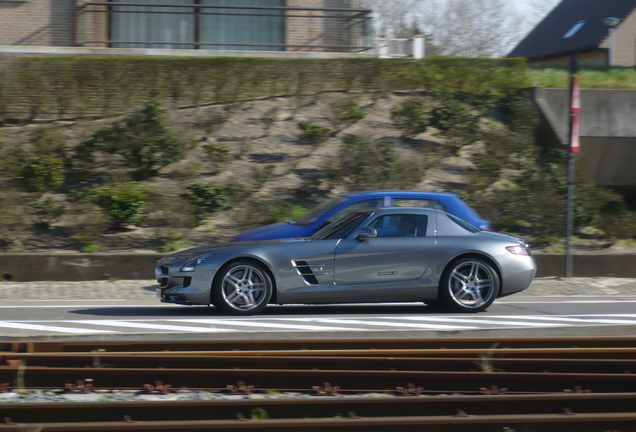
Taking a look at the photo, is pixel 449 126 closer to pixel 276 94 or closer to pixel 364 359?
pixel 276 94

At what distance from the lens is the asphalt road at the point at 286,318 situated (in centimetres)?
864

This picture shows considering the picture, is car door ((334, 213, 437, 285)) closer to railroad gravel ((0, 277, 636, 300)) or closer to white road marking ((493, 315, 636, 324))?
white road marking ((493, 315, 636, 324))

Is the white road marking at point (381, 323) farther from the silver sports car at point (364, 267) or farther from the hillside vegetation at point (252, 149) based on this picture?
the hillside vegetation at point (252, 149)

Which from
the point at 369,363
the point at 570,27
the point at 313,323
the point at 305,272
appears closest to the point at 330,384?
the point at 369,363

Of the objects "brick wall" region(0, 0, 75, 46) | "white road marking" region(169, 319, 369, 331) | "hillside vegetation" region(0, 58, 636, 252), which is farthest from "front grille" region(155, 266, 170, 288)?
"brick wall" region(0, 0, 75, 46)

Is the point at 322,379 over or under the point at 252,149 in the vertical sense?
under

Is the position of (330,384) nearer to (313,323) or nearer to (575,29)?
(313,323)

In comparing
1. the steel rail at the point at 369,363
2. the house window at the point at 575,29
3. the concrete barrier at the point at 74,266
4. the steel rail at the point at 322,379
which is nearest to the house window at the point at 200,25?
the concrete barrier at the point at 74,266

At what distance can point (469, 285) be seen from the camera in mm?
10406

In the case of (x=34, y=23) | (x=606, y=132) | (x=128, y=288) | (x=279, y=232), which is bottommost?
(x=128, y=288)

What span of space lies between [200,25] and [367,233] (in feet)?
46.1

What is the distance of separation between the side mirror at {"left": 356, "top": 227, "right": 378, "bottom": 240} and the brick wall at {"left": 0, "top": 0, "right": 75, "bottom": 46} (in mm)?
13970

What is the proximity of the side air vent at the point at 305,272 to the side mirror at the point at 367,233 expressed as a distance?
0.75 metres

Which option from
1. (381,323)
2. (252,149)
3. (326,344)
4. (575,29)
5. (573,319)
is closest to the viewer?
(326,344)
